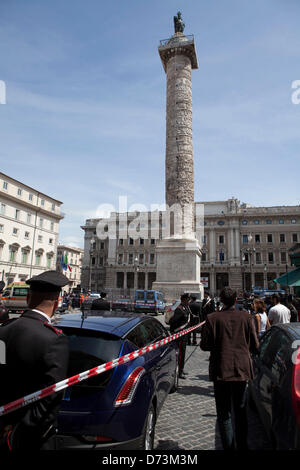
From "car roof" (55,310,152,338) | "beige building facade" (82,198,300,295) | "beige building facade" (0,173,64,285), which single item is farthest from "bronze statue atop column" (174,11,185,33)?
"beige building facade" (82,198,300,295)

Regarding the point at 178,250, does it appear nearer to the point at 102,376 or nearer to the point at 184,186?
the point at 184,186

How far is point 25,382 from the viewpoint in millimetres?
1650

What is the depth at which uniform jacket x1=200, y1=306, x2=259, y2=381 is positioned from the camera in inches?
117

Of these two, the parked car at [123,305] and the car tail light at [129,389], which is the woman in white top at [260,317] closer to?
the car tail light at [129,389]

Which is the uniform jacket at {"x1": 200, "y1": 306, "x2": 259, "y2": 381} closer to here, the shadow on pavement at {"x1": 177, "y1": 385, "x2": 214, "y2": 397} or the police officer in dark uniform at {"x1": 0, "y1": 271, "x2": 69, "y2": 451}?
the police officer in dark uniform at {"x1": 0, "y1": 271, "x2": 69, "y2": 451}

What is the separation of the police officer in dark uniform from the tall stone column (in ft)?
62.2

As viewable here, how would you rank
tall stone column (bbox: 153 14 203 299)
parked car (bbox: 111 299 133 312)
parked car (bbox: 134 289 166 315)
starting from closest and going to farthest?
1. parked car (bbox: 134 289 166 315)
2. tall stone column (bbox: 153 14 203 299)
3. parked car (bbox: 111 299 133 312)

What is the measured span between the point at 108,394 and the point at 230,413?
4.28ft

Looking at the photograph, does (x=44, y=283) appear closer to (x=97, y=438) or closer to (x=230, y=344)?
(x=97, y=438)

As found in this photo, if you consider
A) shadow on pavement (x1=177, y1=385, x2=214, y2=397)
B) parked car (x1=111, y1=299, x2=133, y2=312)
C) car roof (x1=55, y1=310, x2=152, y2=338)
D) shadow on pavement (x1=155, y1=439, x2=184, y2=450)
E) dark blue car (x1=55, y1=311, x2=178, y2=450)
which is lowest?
shadow on pavement (x1=177, y1=385, x2=214, y2=397)

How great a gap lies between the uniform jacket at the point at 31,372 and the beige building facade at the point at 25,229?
4140cm

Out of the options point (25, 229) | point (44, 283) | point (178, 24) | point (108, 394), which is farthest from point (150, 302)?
point (25, 229)

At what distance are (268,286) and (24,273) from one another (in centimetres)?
4376

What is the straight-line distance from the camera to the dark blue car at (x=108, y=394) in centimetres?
249
